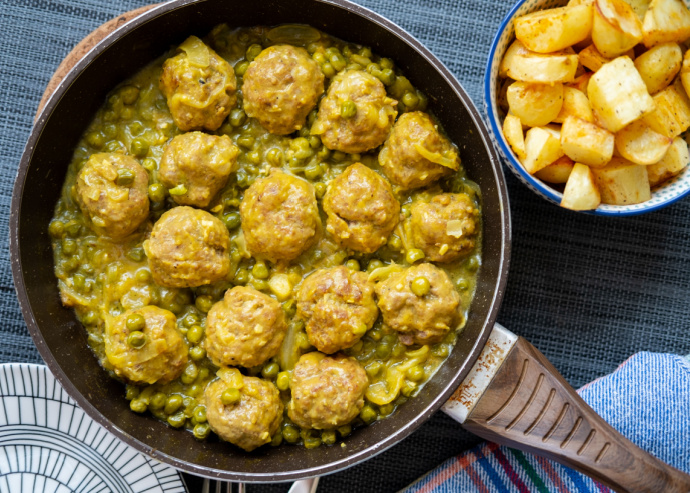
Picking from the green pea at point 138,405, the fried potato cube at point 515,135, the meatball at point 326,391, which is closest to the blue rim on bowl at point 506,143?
the fried potato cube at point 515,135

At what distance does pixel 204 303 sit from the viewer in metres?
3.64


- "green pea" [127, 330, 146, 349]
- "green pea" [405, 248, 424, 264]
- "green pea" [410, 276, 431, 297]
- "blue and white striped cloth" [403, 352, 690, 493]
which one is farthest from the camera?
"blue and white striped cloth" [403, 352, 690, 493]

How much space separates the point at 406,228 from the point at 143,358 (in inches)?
67.0

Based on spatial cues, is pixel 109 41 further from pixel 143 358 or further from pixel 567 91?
pixel 567 91

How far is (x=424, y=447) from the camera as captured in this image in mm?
4309

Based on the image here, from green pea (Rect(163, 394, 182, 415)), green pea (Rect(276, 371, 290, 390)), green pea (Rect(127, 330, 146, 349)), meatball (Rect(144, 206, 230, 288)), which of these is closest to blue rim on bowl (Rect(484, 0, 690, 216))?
meatball (Rect(144, 206, 230, 288))

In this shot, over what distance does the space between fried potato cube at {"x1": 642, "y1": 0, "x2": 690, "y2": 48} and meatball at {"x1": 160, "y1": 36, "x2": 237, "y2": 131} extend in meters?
2.42

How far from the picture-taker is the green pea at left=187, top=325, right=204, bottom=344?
3588 millimetres

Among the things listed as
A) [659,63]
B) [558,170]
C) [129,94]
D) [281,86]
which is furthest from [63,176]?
[659,63]

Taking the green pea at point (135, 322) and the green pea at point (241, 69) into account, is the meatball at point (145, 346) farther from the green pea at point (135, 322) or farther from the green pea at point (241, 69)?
the green pea at point (241, 69)

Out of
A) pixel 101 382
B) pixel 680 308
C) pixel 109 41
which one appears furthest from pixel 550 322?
pixel 109 41

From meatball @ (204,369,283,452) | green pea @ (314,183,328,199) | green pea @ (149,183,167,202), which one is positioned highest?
green pea @ (314,183,328,199)

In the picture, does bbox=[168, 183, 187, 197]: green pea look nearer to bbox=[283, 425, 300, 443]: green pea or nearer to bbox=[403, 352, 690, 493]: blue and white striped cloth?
bbox=[283, 425, 300, 443]: green pea

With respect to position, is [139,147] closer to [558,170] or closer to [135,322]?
[135,322]
